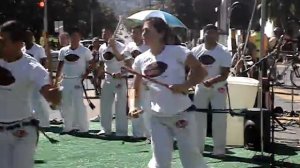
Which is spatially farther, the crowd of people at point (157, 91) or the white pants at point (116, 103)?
the white pants at point (116, 103)

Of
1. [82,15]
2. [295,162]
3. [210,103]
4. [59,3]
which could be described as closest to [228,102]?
[210,103]

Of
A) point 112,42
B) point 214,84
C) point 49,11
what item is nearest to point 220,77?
point 214,84

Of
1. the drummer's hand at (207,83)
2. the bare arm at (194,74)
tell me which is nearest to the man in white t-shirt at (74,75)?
the drummer's hand at (207,83)

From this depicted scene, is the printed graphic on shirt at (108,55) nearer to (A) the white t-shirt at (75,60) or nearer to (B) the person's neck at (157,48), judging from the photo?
(A) the white t-shirt at (75,60)

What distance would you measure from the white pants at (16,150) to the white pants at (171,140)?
4.55 feet

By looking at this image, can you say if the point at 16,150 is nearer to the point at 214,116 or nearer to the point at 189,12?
the point at 214,116

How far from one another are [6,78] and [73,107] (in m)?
6.68

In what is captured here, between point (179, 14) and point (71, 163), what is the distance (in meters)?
82.0

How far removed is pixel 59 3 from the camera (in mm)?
58594

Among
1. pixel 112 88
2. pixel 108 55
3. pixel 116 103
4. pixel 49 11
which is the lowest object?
pixel 116 103

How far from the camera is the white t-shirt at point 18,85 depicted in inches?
220

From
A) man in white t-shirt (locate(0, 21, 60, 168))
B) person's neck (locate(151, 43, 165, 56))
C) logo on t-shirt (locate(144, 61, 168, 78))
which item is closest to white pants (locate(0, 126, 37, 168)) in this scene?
man in white t-shirt (locate(0, 21, 60, 168))

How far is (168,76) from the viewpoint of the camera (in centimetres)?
659

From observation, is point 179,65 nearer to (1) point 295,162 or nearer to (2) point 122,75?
(1) point 295,162
